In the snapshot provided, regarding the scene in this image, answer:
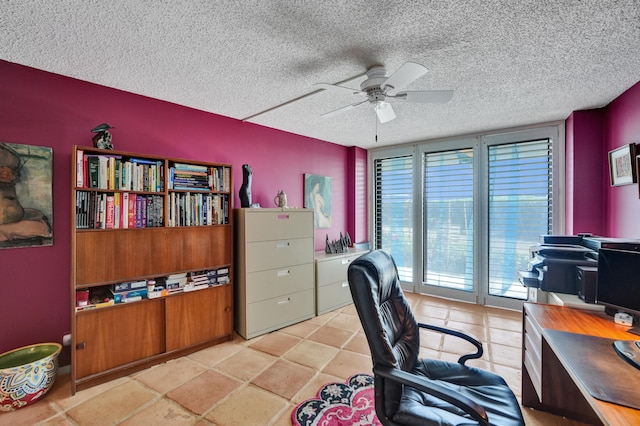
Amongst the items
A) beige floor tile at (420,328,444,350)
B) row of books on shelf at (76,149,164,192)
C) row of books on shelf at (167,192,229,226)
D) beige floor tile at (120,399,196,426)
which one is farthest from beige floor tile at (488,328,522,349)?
row of books on shelf at (76,149,164,192)

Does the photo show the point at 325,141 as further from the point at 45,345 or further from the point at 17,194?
the point at 45,345

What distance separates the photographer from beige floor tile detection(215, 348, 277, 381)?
226 centimetres

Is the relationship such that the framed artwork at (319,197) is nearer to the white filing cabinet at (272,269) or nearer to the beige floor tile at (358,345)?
the white filing cabinet at (272,269)

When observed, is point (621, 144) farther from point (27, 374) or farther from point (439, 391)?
point (27, 374)

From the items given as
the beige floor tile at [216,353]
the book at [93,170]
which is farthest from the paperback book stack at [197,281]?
the book at [93,170]

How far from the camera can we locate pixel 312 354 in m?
2.55

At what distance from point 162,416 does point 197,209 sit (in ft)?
5.36

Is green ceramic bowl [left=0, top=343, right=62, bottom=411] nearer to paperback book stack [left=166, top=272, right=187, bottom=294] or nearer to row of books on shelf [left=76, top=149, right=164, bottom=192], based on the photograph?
paperback book stack [left=166, top=272, right=187, bottom=294]

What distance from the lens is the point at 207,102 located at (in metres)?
2.75

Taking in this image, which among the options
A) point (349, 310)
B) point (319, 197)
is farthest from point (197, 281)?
point (319, 197)

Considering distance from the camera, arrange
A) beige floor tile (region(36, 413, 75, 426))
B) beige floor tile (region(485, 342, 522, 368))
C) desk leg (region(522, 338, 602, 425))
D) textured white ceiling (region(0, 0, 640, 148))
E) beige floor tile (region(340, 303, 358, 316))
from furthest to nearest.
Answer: beige floor tile (region(340, 303, 358, 316))
beige floor tile (region(485, 342, 522, 368))
beige floor tile (region(36, 413, 75, 426))
desk leg (region(522, 338, 602, 425))
textured white ceiling (region(0, 0, 640, 148))

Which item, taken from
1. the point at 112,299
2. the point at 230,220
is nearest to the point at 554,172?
the point at 230,220

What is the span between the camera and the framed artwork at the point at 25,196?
199 centimetres

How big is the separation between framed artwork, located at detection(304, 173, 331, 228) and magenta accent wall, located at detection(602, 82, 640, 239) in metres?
Result: 3.28
